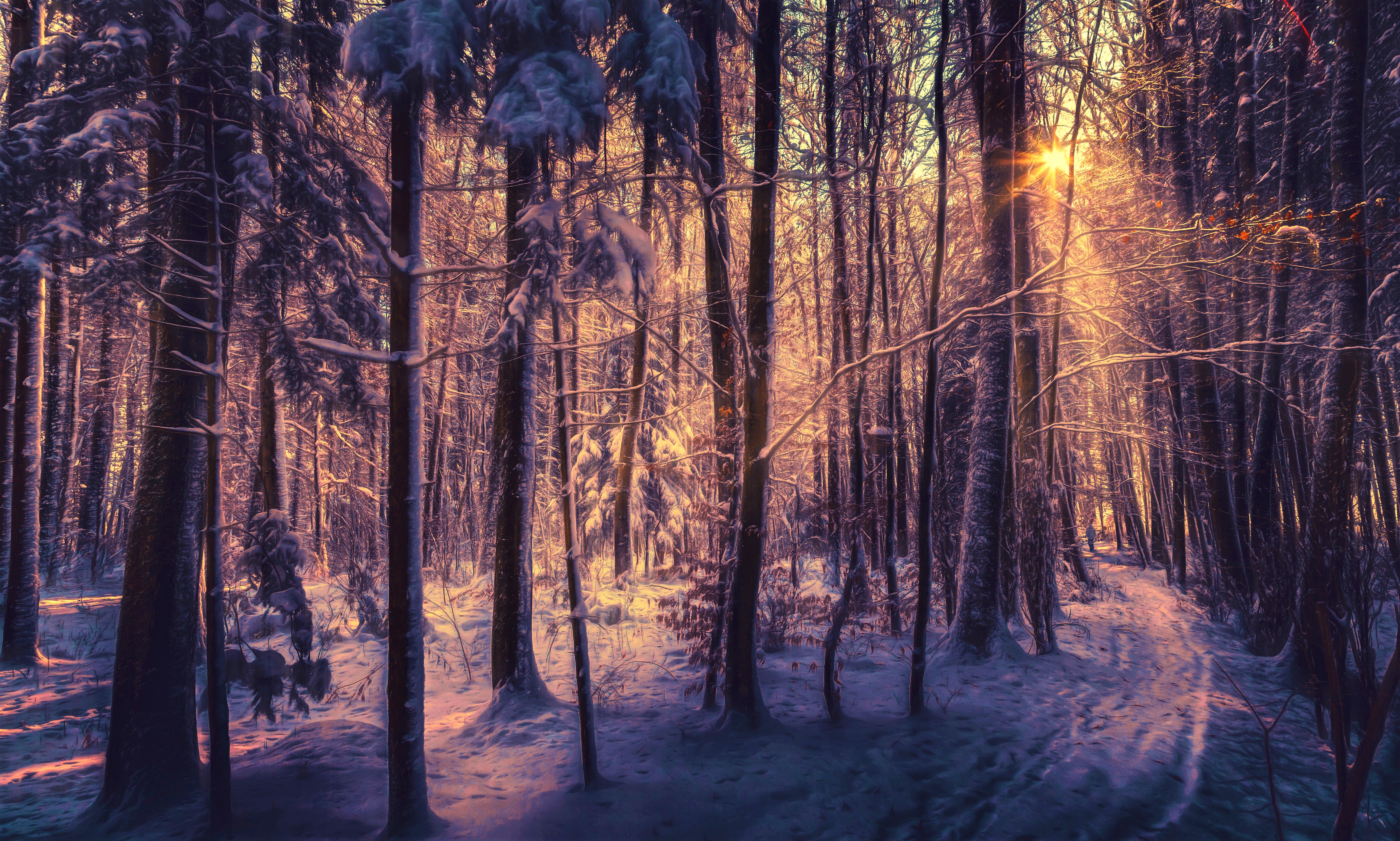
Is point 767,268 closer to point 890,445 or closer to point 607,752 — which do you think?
point 607,752

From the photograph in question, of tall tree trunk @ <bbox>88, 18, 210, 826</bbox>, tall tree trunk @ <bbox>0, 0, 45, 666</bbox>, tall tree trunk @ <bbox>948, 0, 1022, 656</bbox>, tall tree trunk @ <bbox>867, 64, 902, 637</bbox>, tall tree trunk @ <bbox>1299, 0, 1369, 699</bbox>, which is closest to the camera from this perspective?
tall tree trunk @ <bbox>88, 18, 210, 826</bbox>

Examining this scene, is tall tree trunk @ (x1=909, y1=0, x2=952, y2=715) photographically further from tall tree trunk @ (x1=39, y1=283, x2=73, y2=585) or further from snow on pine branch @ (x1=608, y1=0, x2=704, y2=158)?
tall tree trunk @ (x1=39, y1=283, x2=73, y2=585)

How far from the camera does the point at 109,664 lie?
29.9ft

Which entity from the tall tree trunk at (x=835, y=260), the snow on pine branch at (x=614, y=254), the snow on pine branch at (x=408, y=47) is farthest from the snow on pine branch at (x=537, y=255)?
the tall tree trunk at (x=835, y=260)

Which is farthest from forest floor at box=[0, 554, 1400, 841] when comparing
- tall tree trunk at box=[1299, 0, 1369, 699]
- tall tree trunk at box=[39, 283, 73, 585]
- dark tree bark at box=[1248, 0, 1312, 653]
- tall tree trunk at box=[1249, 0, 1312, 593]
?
tall tree trunk at box=[39, 283, 73, 585]

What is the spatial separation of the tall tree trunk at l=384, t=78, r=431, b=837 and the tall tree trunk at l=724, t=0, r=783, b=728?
3.07m

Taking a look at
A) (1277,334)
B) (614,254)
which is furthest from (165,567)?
(1277,334)

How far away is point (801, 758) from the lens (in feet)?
18.2

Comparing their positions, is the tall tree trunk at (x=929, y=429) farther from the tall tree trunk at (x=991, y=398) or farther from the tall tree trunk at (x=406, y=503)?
the tall tree trunk at (x=406, y=503)

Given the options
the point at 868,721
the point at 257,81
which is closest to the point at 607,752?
the point at 868,721

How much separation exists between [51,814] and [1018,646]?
34.8 feet

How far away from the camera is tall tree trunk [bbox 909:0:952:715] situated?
6461 millimetres

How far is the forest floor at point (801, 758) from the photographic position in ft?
15.4

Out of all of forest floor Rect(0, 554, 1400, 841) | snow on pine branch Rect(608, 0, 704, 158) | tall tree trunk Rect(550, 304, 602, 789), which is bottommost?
forest floor Rect(0, 554, 1400, 841)
